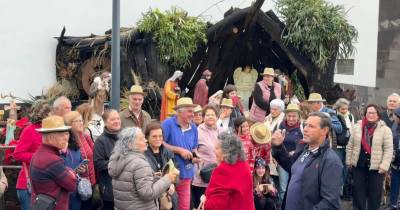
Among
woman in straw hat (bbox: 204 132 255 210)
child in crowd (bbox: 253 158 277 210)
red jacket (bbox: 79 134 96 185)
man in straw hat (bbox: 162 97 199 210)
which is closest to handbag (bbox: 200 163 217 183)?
man in straw hat (bbox: 162 97 199 210)

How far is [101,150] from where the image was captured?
8.21 metres

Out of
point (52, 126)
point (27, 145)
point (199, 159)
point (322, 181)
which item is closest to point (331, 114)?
point (199, 159)

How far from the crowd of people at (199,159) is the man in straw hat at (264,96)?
146 centimetres

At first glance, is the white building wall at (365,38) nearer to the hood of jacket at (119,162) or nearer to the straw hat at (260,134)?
the straw hat at (260,134)

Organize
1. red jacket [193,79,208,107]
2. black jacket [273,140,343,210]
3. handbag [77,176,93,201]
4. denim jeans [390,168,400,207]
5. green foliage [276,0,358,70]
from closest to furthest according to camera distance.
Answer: black jacket [273,140,343,210]
handbag [77,176,93,201]
denim jeans [390,168,400,207]
red jacket [193,79,208,107]
green foliage [276,0,358,70]

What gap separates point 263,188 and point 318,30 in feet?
25.3

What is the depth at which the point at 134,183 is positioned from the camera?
23.4 feet

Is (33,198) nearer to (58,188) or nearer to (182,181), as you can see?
(58,188)

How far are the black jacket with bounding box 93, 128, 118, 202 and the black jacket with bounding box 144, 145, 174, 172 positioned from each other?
442 millimetres

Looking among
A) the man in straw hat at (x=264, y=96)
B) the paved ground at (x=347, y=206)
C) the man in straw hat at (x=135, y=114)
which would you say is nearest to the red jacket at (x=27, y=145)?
the man in straw hat at (x=135, y=114)

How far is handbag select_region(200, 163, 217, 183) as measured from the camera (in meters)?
9.57

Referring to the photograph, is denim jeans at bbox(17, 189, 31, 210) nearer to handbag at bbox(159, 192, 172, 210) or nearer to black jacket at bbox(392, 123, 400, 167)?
handbag at bbox(159, 192, 172, 210)

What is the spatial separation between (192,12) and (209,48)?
1.44 meters

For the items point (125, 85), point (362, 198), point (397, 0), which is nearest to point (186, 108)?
point (362, 198)
